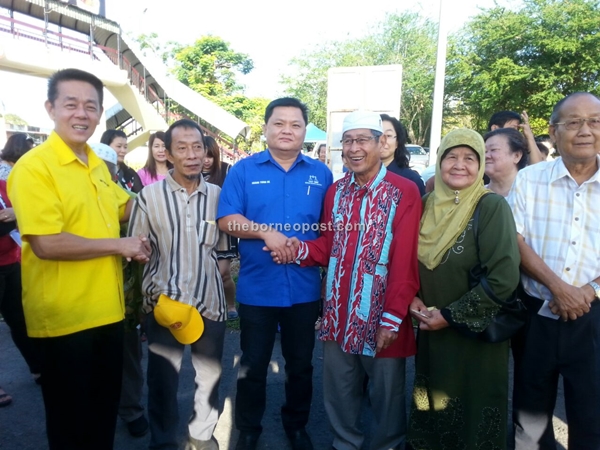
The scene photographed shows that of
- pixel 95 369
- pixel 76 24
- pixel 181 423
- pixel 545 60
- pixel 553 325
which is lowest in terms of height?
pixel 181 423

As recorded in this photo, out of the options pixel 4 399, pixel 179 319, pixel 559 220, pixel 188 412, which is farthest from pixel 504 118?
pixel 4 399

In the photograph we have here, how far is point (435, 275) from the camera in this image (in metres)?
2.36

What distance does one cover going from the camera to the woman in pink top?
4.89 metres

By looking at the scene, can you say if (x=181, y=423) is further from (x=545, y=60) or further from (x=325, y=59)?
(x=325, y=59)

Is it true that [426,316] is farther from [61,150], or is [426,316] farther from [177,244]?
[61,150]

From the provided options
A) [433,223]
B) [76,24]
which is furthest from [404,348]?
[76,24]

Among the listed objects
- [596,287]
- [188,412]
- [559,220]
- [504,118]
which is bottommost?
[188,412]

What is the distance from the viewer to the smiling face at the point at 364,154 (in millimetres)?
2467

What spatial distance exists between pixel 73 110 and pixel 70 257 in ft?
2.31

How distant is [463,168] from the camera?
2.29 meters

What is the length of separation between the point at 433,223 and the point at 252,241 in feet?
3.59

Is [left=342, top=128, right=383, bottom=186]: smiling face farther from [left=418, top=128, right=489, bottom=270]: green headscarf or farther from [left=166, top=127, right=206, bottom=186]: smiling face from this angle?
[left=166, top=127, right=206, bottom=186]: smiling face

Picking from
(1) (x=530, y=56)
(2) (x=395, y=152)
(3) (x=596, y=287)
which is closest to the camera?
(3) (x=596, y=287)

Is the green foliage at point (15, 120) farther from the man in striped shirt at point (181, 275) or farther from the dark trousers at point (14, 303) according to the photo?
the man in striped shirt at point (181, 275)
